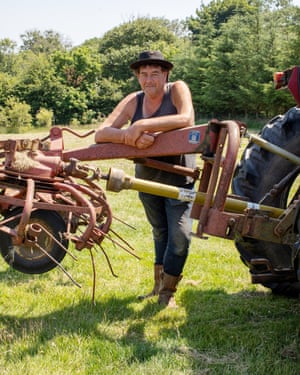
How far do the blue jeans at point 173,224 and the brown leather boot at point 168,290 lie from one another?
57 millimetres

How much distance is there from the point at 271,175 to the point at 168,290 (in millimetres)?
1197

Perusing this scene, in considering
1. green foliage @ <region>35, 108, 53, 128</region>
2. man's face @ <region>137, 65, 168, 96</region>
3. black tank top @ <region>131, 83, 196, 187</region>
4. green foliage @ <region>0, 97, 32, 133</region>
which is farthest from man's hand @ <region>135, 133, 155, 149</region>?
green foliage @ <region>35, 108, 53, 128</region>

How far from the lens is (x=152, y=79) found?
3.53 m

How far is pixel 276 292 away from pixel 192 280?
81 centimetres

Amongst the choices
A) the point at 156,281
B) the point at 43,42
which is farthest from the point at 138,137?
the point at 43,42

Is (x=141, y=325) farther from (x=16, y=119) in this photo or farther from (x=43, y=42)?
(x=43, y=42)

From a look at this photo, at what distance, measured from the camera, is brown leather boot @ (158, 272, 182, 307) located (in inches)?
152

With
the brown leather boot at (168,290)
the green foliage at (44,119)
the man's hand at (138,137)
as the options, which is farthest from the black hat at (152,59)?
the green foliage at (44,119)

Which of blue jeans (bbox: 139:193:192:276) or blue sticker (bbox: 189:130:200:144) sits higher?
blue sticker (bbox: 189:130:200:144)

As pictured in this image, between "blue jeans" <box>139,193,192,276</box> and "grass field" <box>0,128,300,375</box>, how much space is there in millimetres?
251

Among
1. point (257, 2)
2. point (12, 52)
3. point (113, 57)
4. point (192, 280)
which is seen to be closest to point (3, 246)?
point (192, 280)

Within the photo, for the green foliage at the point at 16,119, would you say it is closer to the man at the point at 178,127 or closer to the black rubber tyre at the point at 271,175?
the man at the point at 178,127

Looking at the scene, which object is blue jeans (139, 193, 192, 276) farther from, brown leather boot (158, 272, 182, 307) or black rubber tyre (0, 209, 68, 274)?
black rubber tyre (0, 209, 68, 274)

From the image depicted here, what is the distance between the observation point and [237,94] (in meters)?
34.9
